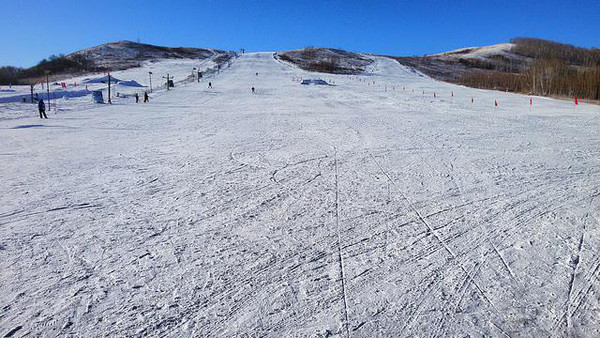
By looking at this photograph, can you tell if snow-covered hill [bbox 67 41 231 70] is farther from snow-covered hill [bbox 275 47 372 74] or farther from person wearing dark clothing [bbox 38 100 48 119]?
person wearing dark clothing [bbox 38 100 48 119]

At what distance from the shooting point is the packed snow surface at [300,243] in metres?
3.02

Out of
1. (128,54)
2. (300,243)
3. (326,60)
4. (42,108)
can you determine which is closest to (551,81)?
(42,108)

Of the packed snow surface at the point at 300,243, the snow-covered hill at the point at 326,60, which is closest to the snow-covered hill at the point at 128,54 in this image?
the snow-covered hill at the point at 326,60

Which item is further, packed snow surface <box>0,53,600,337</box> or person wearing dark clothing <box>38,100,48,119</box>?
person wearing dark clothing <box>38,100,48,119</box>

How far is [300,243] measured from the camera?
421 centimetres

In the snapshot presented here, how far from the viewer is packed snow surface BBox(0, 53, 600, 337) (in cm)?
302

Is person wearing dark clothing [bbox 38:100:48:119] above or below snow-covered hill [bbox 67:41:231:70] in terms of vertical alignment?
below

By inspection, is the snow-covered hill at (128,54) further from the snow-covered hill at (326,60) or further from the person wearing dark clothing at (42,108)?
the person wearing dark clothing at (42,108)

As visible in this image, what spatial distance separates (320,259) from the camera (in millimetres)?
3861

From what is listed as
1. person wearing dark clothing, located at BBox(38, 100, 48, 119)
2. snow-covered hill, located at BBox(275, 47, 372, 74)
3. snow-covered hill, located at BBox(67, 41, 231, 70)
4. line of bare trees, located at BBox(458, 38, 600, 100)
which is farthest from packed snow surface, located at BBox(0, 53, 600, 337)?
snow-covered hill, located at BBox(67, 41, 231, 70)

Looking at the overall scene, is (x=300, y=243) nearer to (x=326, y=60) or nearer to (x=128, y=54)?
(x=326, y=60)

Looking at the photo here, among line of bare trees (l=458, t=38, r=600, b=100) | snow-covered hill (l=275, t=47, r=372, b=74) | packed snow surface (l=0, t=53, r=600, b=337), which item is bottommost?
packed snow surface (l=0, t=53, r=600, b=337)

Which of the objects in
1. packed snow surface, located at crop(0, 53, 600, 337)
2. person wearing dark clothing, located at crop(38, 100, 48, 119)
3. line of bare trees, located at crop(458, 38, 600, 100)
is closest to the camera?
packed snow surface, located at crop(0, 53, 600, 337)

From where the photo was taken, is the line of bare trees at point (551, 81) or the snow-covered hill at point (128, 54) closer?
the line of bare trees at point (551, 81)
